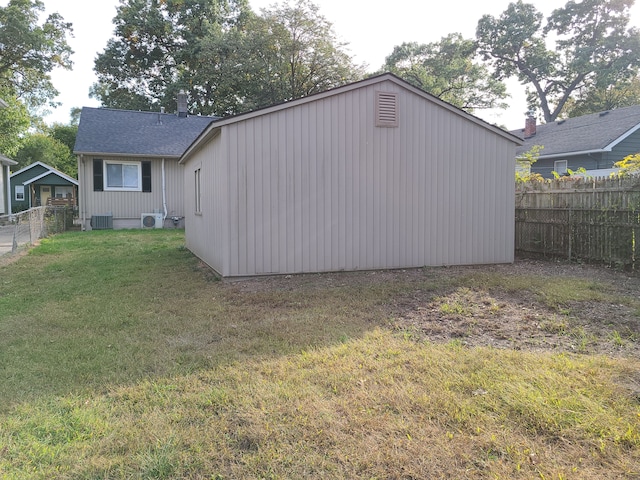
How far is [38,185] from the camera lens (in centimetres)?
3050

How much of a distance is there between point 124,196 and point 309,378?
15.5 m

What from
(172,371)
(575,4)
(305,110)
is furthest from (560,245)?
(575,4)

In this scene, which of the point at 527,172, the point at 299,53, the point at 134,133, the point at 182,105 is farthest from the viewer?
the point at 299,53

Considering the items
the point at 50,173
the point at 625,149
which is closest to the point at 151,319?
the point at 625,149

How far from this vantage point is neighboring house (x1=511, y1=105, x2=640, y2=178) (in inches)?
701

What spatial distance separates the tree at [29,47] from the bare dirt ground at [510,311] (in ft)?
78.0

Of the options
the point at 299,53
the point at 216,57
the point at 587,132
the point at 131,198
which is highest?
the point at 216,57

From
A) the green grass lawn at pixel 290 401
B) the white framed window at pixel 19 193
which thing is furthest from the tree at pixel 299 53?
the green grass lawn at pixel 290 401

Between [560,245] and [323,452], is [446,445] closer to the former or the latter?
[323,452]

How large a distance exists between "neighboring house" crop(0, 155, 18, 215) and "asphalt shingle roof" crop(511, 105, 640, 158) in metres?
23.2

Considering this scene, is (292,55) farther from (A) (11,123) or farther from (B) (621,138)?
(B) (621,138)

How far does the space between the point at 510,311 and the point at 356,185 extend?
3.31 metres

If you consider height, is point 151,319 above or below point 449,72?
below

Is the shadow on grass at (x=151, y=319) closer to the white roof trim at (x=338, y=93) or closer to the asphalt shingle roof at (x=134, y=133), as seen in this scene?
the white roof trim at (x=338, y=93)
